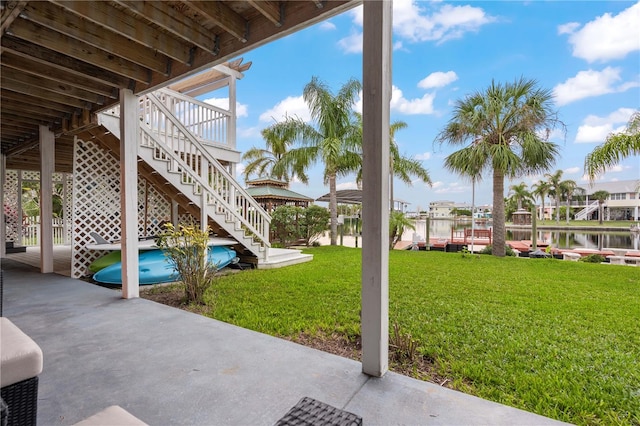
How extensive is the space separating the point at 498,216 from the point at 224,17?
35.2ft

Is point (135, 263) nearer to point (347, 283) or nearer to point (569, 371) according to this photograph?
point (347, 283)

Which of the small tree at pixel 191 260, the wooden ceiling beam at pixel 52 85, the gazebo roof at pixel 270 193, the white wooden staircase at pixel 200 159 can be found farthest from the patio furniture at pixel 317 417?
the gazebo roof at pixel 270 193

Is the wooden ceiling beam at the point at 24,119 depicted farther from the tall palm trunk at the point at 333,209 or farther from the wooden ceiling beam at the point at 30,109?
the tall palm trunk at the point at 333,209

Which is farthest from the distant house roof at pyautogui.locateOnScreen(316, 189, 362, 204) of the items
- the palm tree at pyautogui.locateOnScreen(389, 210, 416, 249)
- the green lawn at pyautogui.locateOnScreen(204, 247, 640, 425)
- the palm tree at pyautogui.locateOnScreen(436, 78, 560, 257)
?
the green lawn at pyautogui.locateOnScreen(204, 247, 640, 425)

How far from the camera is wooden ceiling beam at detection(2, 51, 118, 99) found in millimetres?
3455

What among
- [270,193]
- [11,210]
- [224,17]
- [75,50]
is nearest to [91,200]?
[75,50]

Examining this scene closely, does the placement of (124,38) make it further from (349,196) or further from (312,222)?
(349,196)

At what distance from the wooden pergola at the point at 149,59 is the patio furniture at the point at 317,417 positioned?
1.16 m

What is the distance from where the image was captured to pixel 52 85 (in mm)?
4137

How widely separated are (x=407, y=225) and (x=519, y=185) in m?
37.0

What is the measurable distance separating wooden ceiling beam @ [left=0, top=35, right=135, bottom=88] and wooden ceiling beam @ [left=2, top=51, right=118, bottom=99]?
0.54 feet

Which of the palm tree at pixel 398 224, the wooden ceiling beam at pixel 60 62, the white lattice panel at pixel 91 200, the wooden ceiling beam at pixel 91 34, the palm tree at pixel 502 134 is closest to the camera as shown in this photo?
the wooden ceiling beam at pixel 91 34

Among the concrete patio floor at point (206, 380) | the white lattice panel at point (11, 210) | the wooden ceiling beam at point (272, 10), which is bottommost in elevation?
the concrete patio floor at point (206, 380)

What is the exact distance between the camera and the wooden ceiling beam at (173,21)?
261 cm
